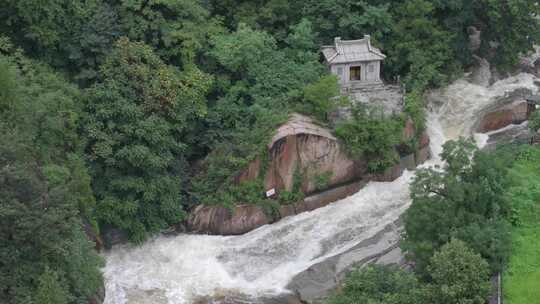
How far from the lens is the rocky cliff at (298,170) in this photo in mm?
27859

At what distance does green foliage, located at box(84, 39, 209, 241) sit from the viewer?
26.8 meters

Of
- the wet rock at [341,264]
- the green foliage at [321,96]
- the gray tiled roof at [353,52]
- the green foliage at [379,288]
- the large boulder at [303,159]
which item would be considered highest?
the gray tiled roof at [353,52]

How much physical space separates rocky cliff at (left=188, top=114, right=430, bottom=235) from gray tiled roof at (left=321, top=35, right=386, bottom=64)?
3.96m

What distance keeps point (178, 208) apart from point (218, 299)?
179 inches

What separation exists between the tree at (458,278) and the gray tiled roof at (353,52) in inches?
521

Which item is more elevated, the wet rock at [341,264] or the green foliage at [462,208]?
the green foliage at [462,208]

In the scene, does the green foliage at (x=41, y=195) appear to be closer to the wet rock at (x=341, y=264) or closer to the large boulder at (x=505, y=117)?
the wet rock at (x=341, y=264)

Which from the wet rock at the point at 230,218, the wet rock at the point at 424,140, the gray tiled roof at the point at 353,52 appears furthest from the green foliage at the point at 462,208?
the gray tiled roof at the point at 353,52

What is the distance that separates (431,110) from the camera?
33.5m

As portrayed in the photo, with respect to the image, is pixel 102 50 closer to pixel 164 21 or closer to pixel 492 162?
pixel 164 21

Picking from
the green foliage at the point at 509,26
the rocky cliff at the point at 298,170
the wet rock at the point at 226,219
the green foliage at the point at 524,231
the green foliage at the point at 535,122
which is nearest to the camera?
the green foliage at the point at 524,231

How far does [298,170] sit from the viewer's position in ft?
93.8

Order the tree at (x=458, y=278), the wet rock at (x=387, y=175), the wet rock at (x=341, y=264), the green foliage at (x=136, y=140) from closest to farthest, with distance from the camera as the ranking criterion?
the tree at (x=458, y=278)
the wet rock at (x=341, y=264)
the green foliage at (x=136, y=140)
the wet rock at (x=387, y=175)

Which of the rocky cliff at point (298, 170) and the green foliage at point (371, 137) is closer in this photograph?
the rocky cliff at point (298, 170)
